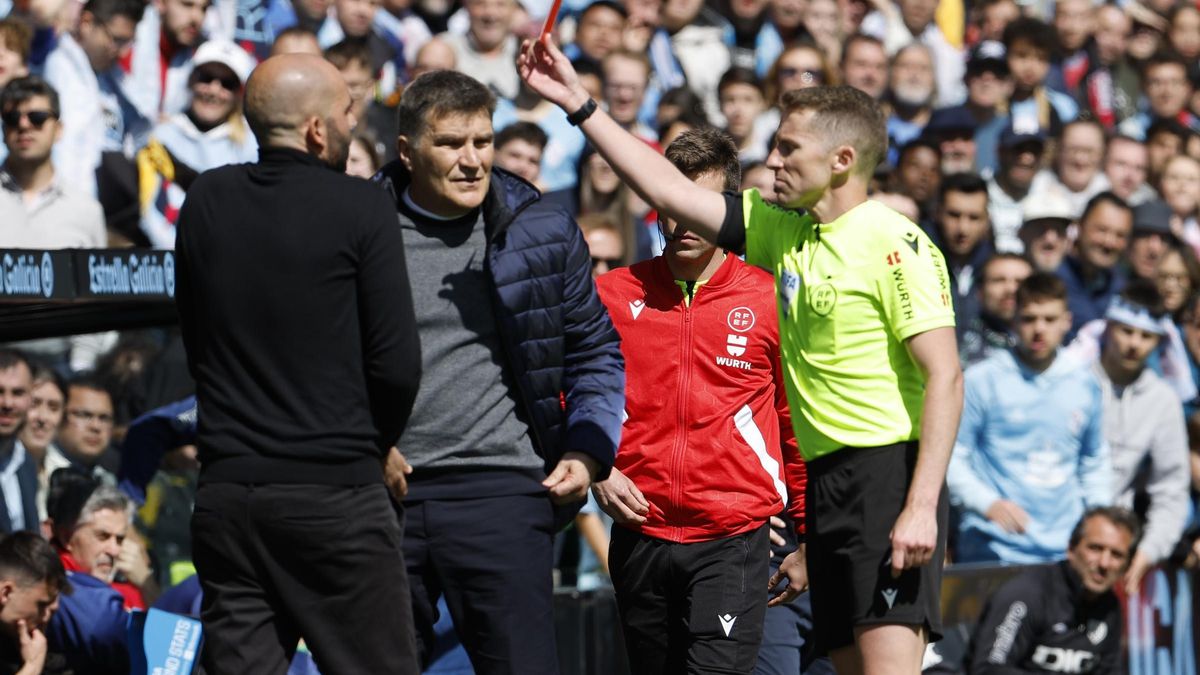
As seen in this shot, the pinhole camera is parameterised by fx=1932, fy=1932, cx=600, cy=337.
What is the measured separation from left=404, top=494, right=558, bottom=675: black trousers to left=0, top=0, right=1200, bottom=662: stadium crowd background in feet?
9.32

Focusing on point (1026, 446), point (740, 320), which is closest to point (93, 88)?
point (740, 320)

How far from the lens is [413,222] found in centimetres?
582

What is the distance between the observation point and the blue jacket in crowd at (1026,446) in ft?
33.7

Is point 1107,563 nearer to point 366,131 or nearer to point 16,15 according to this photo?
point 366,131

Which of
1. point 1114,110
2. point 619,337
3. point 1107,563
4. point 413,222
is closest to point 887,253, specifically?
point 619,337

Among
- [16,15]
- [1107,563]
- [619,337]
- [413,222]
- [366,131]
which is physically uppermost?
[16,15]

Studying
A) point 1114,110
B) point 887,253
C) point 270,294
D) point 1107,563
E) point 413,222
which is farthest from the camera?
point 1114,110

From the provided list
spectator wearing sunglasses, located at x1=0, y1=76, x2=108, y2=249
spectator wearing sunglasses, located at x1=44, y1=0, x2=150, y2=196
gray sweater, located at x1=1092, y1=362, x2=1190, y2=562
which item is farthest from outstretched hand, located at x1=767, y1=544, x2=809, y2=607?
gray sweater, located at x1=1092, y1=362, x2=1190, y2=562

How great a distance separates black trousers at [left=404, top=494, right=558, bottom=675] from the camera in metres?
5.62

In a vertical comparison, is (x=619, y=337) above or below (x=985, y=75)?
below

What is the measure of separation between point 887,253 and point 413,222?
1.43 m

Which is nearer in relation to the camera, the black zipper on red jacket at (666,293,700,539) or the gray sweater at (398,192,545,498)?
the gray sweater at (398,192,545,498)

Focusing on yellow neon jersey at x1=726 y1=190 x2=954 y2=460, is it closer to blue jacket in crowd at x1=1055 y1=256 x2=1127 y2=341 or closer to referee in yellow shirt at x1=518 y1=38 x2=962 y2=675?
referee in yellow shirt at x1=518 y1=38 x2=962 y2=675

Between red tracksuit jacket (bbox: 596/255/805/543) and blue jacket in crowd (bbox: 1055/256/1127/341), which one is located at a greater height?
blue jacket in crowd (bbox: 1055/256/1127/341)
